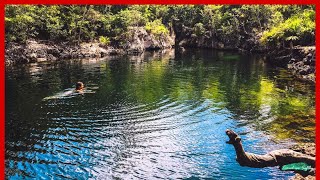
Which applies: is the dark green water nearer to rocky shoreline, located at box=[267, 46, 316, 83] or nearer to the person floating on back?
the person floating on back

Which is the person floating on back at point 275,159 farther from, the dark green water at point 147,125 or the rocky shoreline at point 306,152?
the rocky shoreline at point 306,152

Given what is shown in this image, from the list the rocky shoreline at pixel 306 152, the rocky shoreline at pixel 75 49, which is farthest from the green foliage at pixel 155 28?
the rocky shoreline at pixel 306 152

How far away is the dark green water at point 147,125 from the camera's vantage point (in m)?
16.3

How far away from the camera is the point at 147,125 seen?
22.6m

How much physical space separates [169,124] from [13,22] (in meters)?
45.2

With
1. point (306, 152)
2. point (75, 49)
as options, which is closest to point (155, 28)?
point (75, 49)

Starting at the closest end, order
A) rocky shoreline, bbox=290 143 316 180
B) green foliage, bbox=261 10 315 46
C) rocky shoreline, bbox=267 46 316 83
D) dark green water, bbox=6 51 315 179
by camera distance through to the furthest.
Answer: rocky shoreline, bbox=290 143 316 180, dark green water, bbox=6 51 315 179, rocky shoreline, bbox=267 46 316 83, green foliage, bbox=261 10 315 46

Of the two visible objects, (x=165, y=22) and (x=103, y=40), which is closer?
(x=103, y=40)

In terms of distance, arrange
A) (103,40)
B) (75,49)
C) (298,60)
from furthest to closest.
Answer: (103,40), (75,49), (298,60)

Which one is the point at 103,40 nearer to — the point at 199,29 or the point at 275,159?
the point at 199,29

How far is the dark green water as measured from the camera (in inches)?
640

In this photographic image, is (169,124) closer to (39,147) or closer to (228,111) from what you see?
(228,111)

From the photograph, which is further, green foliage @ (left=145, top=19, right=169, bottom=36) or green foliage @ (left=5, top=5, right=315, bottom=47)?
green foliage @ (left=145, top=19, right=169, bottom=36)

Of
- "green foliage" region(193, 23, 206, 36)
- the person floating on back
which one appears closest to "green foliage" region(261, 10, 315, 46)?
the person floating on back
